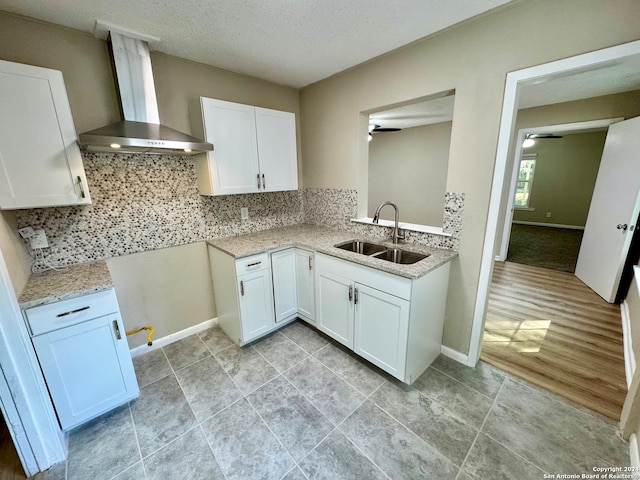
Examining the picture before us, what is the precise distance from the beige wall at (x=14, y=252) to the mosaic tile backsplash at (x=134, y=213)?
116 mm

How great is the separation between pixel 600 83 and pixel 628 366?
2.69 meters

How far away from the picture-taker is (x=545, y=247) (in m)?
5.21

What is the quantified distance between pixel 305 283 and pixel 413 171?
144 inches

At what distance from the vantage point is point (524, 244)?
18.0 feet

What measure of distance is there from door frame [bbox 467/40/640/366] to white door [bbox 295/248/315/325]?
52.4 inches

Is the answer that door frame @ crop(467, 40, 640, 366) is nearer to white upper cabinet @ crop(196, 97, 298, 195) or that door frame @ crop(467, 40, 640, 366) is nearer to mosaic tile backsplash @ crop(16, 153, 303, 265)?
white upper cabinet @ crop(196, 97, 298, 195)

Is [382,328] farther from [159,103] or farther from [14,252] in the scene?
[159,103]

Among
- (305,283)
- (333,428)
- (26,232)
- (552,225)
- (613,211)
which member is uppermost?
(26,232)

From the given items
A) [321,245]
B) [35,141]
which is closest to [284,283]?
[321,245]

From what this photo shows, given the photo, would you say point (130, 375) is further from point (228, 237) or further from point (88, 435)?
point (228, 237)

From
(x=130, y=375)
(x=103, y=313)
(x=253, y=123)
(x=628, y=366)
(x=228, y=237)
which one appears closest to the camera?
(x=103, y=313)

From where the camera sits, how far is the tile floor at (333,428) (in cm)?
134

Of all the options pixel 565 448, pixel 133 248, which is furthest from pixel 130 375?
pixel 565 448

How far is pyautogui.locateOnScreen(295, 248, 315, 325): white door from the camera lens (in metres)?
2.33
